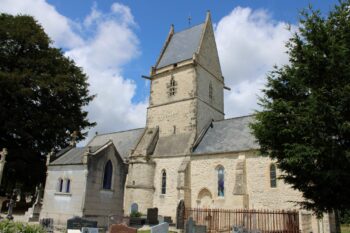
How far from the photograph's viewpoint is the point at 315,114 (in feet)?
34.4

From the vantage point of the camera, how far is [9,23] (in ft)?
90.2

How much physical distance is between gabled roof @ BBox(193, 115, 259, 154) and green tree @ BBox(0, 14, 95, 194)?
13.2m

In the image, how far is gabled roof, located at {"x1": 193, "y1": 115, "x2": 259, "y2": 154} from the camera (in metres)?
24.3

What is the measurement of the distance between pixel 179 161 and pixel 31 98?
14694mm

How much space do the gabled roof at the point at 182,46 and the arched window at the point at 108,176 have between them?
47.6 ft

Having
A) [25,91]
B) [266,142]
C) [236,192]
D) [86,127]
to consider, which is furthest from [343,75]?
[86,127]

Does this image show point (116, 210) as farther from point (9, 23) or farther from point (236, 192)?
point (9, 23)

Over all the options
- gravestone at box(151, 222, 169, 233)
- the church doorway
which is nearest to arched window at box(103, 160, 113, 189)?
the church doorway

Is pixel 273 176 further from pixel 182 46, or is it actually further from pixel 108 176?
pixel 182 46

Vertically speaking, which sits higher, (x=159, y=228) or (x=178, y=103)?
(x=178, y=103)

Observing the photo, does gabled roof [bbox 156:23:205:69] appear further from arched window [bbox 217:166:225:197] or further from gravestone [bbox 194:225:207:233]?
gravestone [bbox 194:225:207:233]

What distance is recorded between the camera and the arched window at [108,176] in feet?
75.3

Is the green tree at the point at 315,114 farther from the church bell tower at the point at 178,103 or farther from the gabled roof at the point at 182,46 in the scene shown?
the gabled roof at the point at 182,46

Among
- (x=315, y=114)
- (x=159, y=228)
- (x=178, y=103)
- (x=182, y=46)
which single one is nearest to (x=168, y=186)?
(x=178, y=103)
